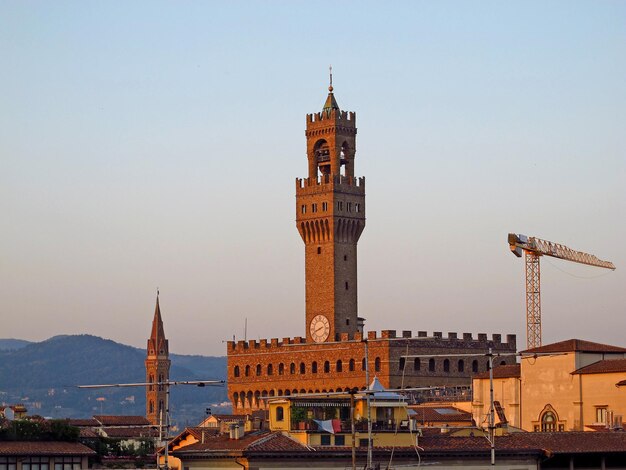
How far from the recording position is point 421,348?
14550cm

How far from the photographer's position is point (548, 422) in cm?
10819

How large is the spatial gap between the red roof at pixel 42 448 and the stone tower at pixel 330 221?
5540 cm

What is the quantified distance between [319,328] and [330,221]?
9.46 meters

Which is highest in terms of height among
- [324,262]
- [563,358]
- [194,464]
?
[324,262]

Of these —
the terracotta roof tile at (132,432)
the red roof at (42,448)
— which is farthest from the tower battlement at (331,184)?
the red roof at (42,448)

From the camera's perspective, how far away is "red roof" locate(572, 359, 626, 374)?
103m

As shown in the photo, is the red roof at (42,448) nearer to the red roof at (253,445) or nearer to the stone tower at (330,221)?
the red roof at (253,445)

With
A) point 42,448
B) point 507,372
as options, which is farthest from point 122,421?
point 42,448

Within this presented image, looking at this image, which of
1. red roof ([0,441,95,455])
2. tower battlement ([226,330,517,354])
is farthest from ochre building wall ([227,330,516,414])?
red roof ([0,441,95,455])

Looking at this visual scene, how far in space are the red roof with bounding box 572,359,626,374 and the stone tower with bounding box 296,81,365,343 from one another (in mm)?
45037

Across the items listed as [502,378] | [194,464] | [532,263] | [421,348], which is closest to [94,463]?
[194,464]

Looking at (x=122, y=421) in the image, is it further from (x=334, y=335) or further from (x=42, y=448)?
(x=42, y=448)

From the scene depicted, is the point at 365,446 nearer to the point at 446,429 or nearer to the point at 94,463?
the point at 446,429

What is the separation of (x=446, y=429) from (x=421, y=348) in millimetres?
55672
